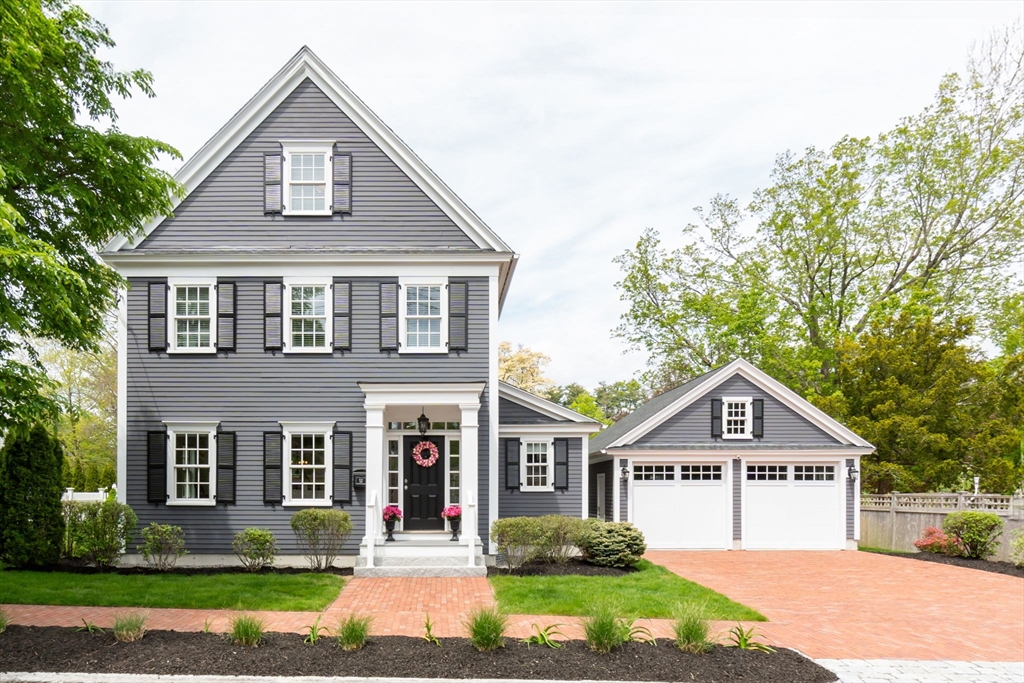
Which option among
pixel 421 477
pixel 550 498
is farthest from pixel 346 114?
pixel 550 498

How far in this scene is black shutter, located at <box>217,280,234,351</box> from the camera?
49.3 feet

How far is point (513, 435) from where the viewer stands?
16750 mm

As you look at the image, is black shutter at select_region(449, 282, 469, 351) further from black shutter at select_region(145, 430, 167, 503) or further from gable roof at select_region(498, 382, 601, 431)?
black shutter at select_region(145, 430, 167, 503)

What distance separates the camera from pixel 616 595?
36.5 feet

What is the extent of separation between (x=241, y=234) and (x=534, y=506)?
881 centimetres

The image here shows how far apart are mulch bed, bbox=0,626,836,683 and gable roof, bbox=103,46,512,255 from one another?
913 centimetres

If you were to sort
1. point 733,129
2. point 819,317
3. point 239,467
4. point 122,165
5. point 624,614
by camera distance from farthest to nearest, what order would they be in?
point 819,317 → point 733,129 → point 239,467 → point 122,165 → point 624,614

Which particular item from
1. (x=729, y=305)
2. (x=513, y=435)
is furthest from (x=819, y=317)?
(x=513, y=435)

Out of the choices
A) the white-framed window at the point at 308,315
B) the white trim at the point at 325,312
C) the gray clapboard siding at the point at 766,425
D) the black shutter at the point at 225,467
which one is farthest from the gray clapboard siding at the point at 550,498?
the black shutter at the point at 225,467

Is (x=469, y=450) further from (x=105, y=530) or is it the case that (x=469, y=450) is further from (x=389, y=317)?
(x=105, y=530)

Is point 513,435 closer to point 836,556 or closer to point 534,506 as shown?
point 534,506

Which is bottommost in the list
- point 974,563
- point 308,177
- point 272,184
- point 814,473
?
point 974,563

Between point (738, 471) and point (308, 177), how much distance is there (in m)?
13.2

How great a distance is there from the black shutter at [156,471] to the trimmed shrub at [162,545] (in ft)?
2.12
